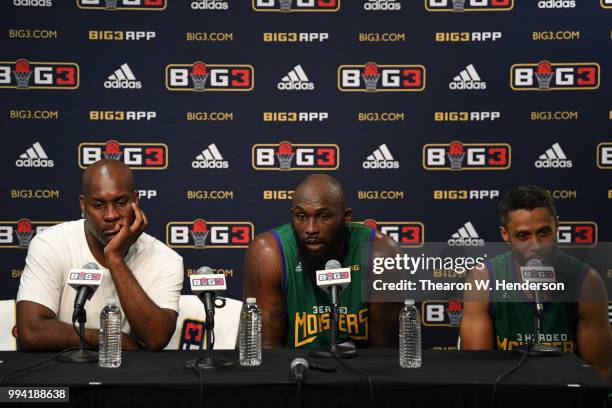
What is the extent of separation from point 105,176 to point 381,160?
197cm

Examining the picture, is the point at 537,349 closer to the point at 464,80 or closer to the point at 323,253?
the point at 323,253

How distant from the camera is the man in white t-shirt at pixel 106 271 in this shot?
2654mm

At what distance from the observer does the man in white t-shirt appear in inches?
104

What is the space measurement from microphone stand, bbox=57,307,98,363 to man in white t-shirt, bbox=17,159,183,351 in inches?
7.9

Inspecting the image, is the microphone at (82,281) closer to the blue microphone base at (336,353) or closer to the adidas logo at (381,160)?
the blue microphone base at (336,353)

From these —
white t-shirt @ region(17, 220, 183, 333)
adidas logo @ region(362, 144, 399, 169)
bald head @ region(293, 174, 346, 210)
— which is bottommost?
white t-shirt @ region(17, 220, 183, 333)

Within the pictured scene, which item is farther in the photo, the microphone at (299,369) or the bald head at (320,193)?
the bald head at (320,193)

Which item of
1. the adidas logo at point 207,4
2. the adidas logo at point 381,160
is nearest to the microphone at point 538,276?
the adidas logo at point 381,160

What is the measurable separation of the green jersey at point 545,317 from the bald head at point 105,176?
1580 millimetres

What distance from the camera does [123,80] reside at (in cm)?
434

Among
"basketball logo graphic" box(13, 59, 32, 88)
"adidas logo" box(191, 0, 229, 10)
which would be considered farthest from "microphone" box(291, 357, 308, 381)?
"basketball logo graphic" box(13, 59, 32, 88)

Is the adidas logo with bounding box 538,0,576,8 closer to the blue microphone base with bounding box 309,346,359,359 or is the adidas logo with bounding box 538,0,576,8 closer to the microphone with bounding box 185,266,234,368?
the blue microphone base with bounding box 309,346,359,359

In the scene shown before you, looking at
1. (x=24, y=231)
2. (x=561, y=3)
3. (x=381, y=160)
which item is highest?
(x=561, y=3)

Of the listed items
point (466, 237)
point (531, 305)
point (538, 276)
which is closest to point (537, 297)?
point (538, 276)
